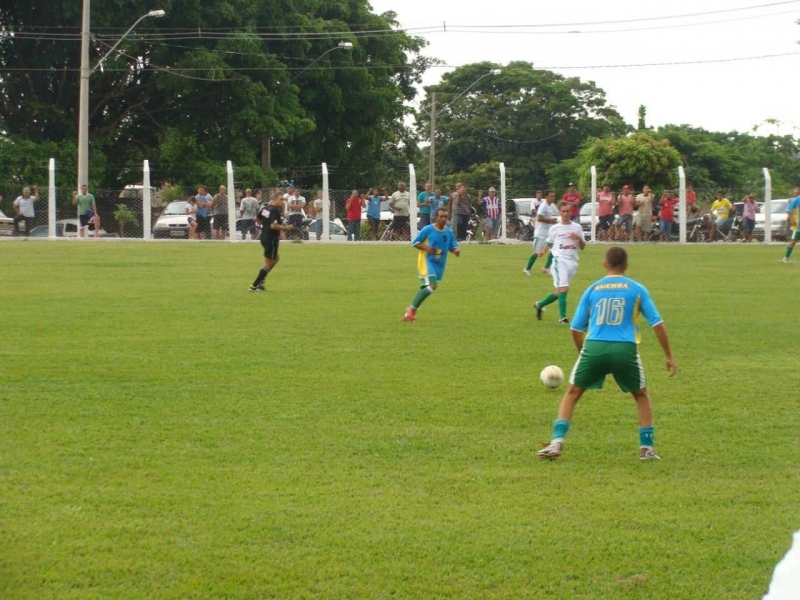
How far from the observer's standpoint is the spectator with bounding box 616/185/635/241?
3266 cm

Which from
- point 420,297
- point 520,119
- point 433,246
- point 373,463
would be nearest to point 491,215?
point 433,246

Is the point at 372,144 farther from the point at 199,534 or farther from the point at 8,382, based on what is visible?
the point at 199,534

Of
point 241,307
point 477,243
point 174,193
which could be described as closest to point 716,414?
point 241,307

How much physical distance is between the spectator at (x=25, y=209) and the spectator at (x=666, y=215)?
19203 mm

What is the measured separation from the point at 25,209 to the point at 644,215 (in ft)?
62.0

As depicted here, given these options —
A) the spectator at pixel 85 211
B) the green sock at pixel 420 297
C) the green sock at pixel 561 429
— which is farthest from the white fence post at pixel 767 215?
the green sock at pixel 561 429

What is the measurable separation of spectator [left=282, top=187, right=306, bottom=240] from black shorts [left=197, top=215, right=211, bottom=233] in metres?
2.48

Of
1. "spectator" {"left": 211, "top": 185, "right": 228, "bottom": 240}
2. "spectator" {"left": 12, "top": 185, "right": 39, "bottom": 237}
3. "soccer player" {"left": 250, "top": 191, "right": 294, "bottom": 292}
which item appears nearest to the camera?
"soccer player" {"left": 250, "top": 191, "right": 294, "bottom": 292}

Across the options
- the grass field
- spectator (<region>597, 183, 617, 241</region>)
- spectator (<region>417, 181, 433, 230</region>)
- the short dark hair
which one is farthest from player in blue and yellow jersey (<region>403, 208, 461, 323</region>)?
spectator (<region>597, 183, 617, 241</region>)

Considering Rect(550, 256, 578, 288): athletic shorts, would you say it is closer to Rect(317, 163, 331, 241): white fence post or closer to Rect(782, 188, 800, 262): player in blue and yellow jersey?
Rect(782, 188, 800, 262): player in blue and yellow jersey

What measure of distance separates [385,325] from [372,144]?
3849cm

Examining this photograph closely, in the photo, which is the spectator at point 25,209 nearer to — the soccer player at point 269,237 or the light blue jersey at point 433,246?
the soccer player at point 269,237

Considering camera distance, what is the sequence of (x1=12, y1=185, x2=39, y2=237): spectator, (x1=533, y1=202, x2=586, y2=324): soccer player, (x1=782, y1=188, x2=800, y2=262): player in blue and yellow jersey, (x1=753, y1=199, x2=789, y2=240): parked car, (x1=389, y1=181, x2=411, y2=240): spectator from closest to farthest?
1. (x1=533, y1=202, x2=586, y2=324): soccer player
2. (x1=782, y1=188, x2=800, y2=262): player in blue and yellow jersey
3. (x1=389, y1=181, x2=411, y2=240): spectator
4. (x1=12, y1=185, x2=39, y2=237): spectator
5. (x1=753, y1=199, x2=789, y2=240): parked car

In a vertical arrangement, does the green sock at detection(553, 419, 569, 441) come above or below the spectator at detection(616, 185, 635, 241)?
below
